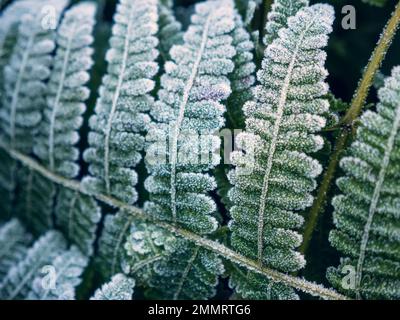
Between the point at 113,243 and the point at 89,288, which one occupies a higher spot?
the point at 113,243

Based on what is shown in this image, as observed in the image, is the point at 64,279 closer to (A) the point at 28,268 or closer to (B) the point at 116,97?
(A) the point at 28,268

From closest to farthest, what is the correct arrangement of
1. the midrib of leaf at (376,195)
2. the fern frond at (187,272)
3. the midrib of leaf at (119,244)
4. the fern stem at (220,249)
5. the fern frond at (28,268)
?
the midrib of leaf at (376,195) → the fern stem at (220,249) → the fern frond at (187,272) → the midrib of leaf at (119,244) → the fern frond at (28,268)

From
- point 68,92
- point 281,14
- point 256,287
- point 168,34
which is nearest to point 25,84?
point 68,92

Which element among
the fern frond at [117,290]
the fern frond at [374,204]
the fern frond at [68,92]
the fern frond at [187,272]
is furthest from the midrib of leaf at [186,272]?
the fern frond at [68,92]

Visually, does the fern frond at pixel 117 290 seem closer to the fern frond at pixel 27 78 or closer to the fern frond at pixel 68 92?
the fern frond at pixel 68 92

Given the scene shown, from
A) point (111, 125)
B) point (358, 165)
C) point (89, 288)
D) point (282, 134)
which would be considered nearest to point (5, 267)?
point (89, 288)

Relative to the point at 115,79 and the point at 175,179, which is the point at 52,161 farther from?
the point at 175,179
